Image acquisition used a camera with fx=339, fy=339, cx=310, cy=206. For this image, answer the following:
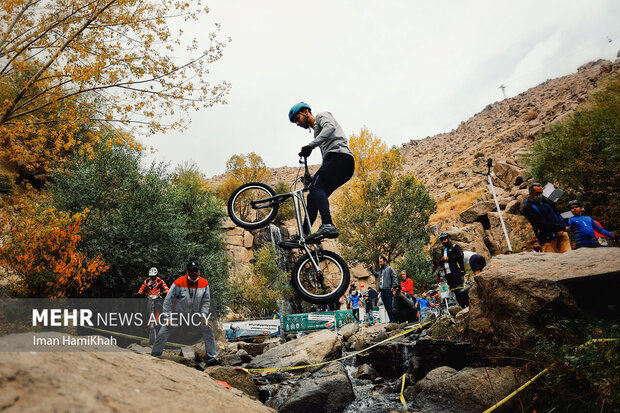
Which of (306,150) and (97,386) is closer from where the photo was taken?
(97,386)

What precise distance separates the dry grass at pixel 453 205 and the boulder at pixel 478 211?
9296 mm

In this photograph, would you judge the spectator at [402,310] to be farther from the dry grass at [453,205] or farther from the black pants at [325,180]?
the dry grass at [453,205]

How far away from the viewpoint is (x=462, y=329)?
858cm

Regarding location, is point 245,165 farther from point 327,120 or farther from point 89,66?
point 327,120

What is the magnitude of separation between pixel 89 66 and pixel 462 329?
13089mm

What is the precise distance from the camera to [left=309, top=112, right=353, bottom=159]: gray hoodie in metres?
4.50

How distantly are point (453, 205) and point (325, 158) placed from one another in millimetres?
45748

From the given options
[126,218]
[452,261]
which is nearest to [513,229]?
[452,261]

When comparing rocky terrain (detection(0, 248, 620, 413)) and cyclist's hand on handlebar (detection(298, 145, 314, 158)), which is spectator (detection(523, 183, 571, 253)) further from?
cyclist's hand on handlebar (detection(298, 145, 314, 158))

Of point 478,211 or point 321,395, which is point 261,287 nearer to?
point 478,211

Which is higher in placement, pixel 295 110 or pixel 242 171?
pixel 242 171

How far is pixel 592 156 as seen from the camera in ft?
68.1

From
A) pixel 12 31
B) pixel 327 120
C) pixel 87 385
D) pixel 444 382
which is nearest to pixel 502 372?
pixel 444 382

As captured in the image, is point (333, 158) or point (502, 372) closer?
point (333, 158)
